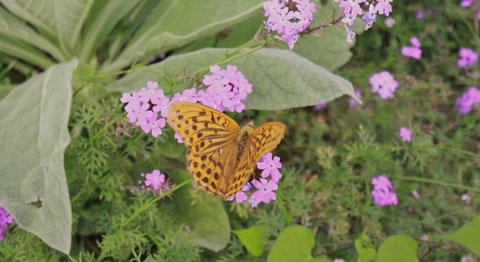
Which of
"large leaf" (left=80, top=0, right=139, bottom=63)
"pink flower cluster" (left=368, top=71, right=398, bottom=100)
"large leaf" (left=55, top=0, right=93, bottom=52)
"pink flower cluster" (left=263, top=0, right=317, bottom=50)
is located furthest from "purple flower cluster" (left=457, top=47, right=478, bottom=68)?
"large leaf" (left=55, top=0, right=93, bottom=52)

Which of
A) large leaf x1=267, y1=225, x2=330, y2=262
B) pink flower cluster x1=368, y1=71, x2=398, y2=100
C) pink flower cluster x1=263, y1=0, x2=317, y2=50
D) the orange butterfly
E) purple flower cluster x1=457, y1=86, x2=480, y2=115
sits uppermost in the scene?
pink flower cluster x1=263, y1=0, x2=317, y2=50

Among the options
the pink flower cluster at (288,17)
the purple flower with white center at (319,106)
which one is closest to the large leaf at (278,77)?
the pink flower cluster at (288,17)

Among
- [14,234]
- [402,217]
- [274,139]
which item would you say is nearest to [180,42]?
[274,139]

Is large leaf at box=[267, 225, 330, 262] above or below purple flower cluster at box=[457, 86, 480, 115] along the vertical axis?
above

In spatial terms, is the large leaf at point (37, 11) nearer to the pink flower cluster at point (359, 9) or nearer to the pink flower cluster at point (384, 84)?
the pink flower cluster at point (359, 9)

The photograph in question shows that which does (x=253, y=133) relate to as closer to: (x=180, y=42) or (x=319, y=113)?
(x=180, y=42)

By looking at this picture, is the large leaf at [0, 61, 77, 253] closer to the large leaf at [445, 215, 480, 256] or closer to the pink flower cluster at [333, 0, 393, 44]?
the pink flower cluster at [333, 0, 393, 44]

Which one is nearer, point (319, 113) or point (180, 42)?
point (180, 42)
